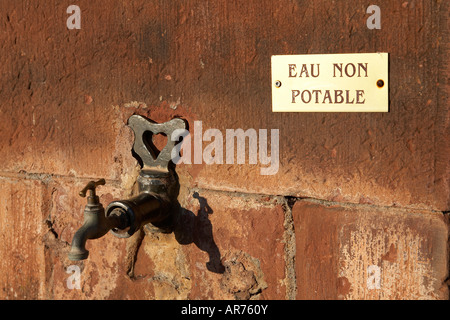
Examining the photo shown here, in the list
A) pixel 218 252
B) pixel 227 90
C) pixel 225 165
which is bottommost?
pixel 218 252

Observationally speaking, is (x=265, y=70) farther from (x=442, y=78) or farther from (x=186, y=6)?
(x=442, y=78)

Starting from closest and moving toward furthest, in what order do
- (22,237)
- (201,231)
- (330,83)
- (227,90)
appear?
1. (330,83)
2. (227,90)
3. (201,231)
4. (22,237)

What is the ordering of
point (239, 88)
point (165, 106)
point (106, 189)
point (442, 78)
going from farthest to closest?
point (106, 189) < point (165, 106) < point (239, 88) < point (442, 78)

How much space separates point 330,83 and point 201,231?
54 centimetres

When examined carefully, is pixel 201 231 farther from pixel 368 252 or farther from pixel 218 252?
pixel 368 252

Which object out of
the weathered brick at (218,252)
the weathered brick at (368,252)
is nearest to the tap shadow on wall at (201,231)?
the weathered brick at (218,252)

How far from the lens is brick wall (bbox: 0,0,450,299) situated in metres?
1.41

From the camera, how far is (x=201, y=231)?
5.57ft

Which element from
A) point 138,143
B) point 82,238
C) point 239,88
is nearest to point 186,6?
point 239,88

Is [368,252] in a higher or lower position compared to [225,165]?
lower

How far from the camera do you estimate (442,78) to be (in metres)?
1.35

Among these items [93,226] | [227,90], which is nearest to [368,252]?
[227,90]

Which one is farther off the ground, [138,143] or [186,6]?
[186,6]

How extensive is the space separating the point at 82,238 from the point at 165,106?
1.42ft
